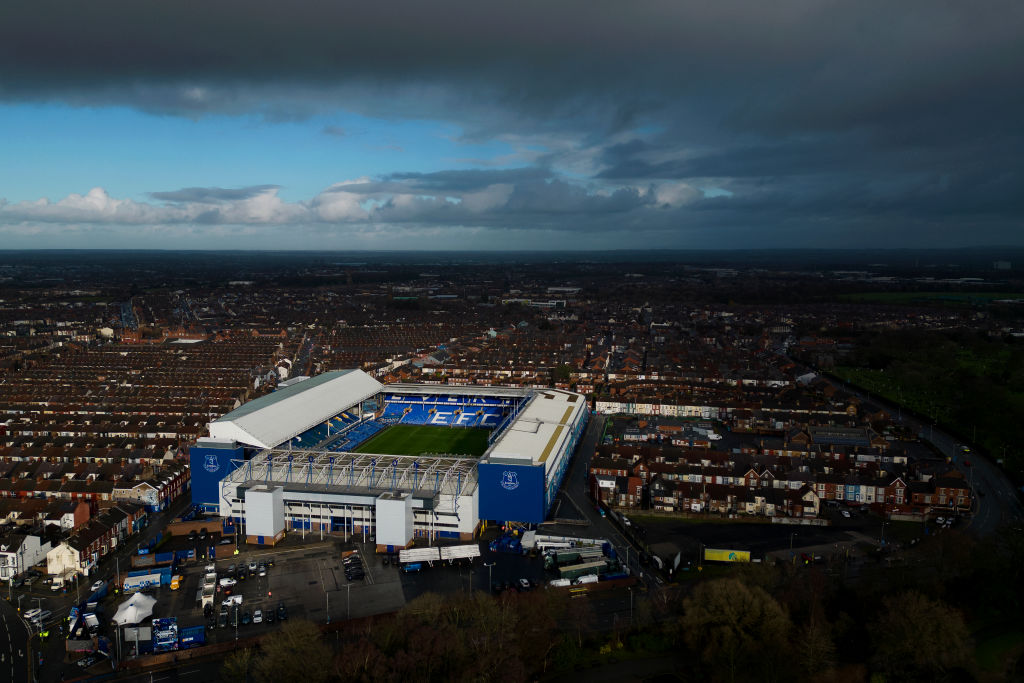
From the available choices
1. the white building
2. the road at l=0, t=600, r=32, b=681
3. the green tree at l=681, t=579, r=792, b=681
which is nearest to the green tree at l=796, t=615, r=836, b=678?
the green tree at l=681, t=579, r=792, b=681

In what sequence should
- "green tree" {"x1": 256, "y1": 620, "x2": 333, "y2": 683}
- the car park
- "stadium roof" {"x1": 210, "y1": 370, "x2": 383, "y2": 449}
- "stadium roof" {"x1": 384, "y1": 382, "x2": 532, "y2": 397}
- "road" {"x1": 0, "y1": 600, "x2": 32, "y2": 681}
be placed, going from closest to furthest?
"green tree" {"x1": 256, "y1": 620, "x2": 333, "y2": 683}, "road" {"x1": 0, "y1": 600, "x2": 32, "y2": 681}, the car park, "stadium roof" {"x1": 210, "y1": 370, "x2": 383, "y2": 449}, "stadium roof" {"x1": 384, "y1": 382, "x2": 532, "y2": 397}

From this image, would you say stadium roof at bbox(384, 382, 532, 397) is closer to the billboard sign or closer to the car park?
the billboard sign

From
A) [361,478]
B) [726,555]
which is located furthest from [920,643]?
[361,478]

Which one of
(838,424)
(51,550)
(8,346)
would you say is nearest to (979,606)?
(838,424)

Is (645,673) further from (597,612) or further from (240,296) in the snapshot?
(240,296)

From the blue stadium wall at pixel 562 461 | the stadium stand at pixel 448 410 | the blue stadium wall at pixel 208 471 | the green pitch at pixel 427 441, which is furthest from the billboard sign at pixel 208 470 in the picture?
the stadium stand at pixel 448 410

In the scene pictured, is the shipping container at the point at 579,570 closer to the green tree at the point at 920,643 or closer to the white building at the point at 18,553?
the green tree at the point at 920,643
